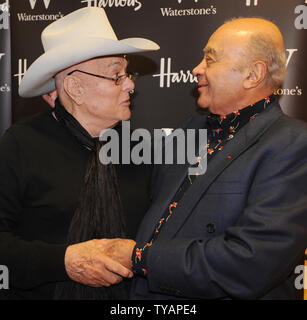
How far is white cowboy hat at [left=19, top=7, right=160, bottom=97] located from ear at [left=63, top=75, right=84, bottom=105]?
6 centimetres

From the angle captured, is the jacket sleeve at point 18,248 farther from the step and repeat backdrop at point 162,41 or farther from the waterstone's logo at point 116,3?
the waterstone's logo at point 116,3

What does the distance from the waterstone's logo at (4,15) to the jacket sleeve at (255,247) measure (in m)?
2.00

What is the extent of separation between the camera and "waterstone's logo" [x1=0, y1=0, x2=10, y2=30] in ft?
9.07

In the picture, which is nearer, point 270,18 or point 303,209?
point 303,209

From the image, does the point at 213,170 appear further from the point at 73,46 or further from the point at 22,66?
the point at 22,66

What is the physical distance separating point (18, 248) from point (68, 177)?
37cm

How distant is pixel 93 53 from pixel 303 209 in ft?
3.64

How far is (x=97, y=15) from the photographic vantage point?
199 centimetres

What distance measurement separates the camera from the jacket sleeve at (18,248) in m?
1.74

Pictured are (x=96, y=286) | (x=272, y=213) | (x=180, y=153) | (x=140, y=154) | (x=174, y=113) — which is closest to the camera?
(x=272, y=213)

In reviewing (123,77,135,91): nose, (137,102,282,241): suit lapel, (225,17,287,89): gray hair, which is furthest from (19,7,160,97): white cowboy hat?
(137,102,282,241): suit lapel

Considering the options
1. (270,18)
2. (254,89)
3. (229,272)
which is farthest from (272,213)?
(270,18)

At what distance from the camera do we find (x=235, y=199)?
1.60 metres

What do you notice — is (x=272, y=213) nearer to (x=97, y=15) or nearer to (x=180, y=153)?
(x=180, y=153)
